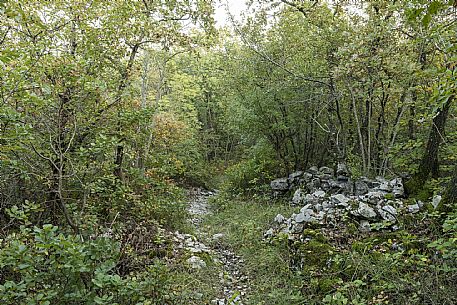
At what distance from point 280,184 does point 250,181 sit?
0.96 m

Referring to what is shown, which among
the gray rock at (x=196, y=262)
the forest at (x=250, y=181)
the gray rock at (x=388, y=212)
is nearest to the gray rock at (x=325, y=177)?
the forest at (x=250, y=181)

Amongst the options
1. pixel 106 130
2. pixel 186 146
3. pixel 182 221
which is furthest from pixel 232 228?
pixel 186 146

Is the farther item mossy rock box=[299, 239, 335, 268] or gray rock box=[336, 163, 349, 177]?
gray rock box=[336, 163, 349, 177]

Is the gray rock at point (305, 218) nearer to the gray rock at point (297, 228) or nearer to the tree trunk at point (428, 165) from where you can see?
the gray rock at point (297, 228)

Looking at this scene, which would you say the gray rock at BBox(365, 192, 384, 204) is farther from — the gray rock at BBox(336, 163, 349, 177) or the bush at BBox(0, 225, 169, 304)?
the bush at BBox(0, 225, 169, 304)

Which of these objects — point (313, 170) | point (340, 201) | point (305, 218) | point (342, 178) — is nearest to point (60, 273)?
point (305, 218)

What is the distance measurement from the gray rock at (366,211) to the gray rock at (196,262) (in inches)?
95.6

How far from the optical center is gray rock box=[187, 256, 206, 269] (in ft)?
14.4

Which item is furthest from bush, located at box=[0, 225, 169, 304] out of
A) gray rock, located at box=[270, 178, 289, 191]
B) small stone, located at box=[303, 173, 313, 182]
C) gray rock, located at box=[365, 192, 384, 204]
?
gray rock, located at box=[270, 178, 289, 191]

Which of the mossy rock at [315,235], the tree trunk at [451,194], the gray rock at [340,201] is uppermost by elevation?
the tree trunk at [451,194]

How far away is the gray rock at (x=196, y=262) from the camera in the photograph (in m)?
4.39

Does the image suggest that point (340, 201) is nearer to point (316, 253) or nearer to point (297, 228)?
point (297, 228)

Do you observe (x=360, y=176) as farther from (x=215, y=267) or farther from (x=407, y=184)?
(x=215, y=267)

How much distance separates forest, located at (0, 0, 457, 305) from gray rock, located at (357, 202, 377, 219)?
3 cm
